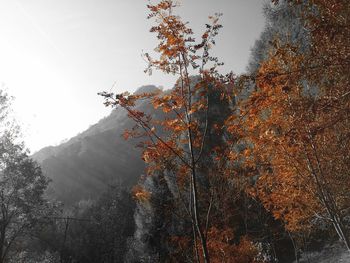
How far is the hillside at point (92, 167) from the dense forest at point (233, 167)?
13014 mm

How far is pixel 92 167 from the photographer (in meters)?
68.3

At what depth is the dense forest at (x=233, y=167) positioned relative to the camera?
516 centimetres

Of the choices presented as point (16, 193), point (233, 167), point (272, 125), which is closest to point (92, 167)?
point (16, 193)

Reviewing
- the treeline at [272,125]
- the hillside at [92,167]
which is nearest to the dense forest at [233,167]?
the treeline at [272,125]

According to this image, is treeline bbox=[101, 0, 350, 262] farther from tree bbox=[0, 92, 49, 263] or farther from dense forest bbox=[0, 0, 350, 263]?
tree bbox=[0, 92, 49, 263]

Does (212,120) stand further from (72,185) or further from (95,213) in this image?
(72,185)

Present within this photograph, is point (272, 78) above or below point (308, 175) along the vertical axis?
above

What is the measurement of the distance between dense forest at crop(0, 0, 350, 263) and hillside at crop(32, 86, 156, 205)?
13014 millimetres

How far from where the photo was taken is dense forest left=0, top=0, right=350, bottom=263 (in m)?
5.16

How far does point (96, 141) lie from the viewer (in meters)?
74.7

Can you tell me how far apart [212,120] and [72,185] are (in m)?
40.5

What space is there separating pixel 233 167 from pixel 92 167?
206ft

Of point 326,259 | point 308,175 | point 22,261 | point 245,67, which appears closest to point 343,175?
point 308,175

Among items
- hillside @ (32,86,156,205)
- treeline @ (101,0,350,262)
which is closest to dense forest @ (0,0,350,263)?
treeline @ (101,0,350,262)
